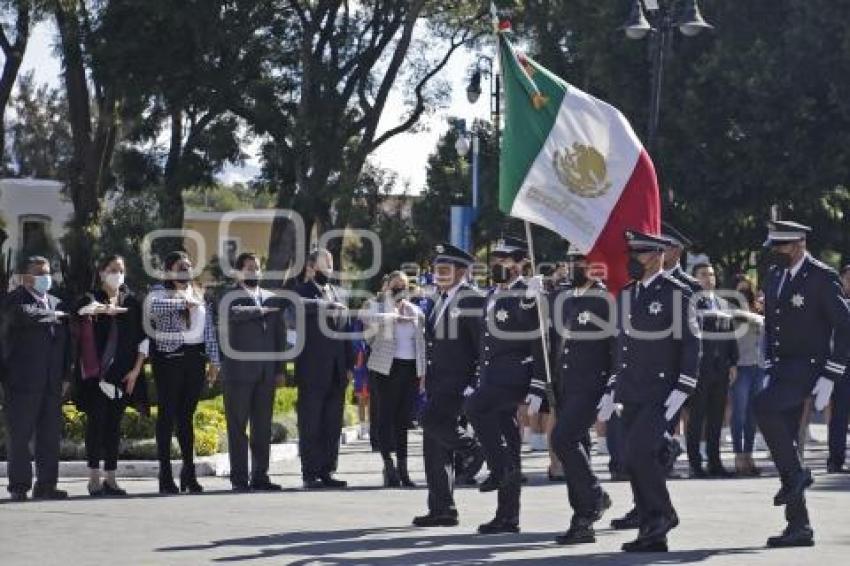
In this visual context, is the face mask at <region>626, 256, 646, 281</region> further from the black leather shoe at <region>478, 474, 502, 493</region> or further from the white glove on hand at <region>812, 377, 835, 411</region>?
the black leather shoe at <region>478, 474, 502, 493</region>

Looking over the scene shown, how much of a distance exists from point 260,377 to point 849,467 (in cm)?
610

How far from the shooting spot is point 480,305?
44.8ft

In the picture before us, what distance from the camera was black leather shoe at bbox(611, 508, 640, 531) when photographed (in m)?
13.4

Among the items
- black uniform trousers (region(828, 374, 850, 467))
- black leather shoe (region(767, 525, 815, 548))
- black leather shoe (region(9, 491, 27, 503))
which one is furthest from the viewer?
black uniform trousers (region(828, 374, 850, 467))

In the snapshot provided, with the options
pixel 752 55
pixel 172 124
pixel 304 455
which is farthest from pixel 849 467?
pixel 172 124

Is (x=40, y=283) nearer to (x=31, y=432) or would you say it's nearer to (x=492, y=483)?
(x=31, y=432)

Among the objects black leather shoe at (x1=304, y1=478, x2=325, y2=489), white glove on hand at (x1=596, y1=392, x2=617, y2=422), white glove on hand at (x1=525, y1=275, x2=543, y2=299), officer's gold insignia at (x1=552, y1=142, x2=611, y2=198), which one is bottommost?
black leather shoe at (x1=304, y1=478, x2=325, y2=489)

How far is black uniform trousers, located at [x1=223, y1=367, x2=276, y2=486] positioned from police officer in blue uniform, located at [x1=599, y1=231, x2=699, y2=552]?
519cm

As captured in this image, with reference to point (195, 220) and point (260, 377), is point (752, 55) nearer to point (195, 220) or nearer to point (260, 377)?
point (260, 377)

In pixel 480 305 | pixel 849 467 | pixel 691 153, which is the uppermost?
pixel 691 153

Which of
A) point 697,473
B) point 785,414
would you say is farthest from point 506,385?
point 697,473

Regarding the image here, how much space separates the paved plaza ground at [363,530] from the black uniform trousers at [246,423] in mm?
287

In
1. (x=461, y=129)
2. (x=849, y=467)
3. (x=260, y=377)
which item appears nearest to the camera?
(x=260, y=377)

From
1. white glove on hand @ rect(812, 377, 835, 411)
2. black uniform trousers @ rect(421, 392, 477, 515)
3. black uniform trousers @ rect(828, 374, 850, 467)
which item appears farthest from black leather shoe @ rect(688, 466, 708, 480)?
white glove on hand @ rect(812, 377, 835, 411)
